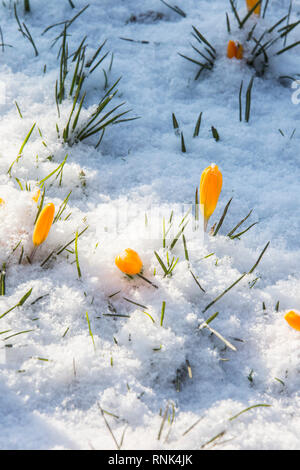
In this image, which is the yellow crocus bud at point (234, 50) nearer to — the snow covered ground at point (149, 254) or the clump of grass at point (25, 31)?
the snow covered ground at point (149, 254)

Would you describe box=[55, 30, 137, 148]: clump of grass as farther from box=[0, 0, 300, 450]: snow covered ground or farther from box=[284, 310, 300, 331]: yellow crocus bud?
box=[284, 310, 300, 331]: yellow crocus bud

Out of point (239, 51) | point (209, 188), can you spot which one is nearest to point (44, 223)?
point (209, 188)

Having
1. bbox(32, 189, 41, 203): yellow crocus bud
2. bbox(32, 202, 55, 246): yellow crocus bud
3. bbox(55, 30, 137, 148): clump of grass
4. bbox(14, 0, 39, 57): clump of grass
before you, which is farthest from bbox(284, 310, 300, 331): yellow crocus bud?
bbox(14, 0, 39, 57): clump of grass

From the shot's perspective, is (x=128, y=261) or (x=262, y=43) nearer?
(x=128, y=261)

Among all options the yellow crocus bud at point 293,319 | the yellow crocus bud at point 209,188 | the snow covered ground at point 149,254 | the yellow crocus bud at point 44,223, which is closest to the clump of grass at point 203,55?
the snow covered ground at point 149,254

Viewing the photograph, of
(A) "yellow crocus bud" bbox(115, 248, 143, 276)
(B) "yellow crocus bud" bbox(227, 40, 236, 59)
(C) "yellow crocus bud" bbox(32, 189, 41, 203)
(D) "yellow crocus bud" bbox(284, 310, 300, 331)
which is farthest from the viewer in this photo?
(B) "yellow crocus bud" bbox(227, 40, 236, 59)

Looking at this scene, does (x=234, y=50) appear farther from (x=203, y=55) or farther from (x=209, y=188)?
(x=209, y=188)
